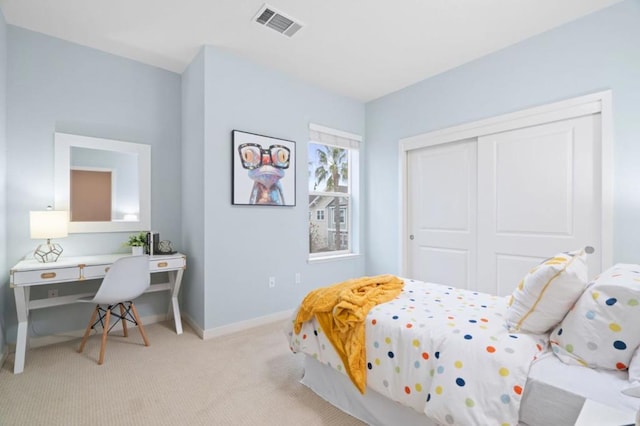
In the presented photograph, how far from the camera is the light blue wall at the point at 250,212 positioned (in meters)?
2.87

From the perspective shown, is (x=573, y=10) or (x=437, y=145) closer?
(x=573, y=10)

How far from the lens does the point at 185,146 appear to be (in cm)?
328

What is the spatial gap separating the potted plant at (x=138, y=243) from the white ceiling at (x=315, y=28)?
5.90 ft

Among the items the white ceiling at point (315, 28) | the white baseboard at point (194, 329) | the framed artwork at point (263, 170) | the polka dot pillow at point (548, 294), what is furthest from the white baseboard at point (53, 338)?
the polka dot pillow at point (548, 294)

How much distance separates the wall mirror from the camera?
2730 millimetres

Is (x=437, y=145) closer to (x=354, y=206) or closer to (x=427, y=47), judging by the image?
(x=427, y=47)

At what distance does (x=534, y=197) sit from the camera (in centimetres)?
272

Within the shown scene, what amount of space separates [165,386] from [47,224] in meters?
1.57

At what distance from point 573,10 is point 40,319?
5.09m

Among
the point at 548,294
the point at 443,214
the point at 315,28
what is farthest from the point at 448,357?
the point at 315,28

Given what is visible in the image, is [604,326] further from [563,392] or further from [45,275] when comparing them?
[45,275]

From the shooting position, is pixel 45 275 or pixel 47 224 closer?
pixel 45 275

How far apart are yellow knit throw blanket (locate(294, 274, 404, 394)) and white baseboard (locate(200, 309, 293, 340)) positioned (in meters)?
1.27

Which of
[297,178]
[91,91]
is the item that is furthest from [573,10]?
[91,91]
